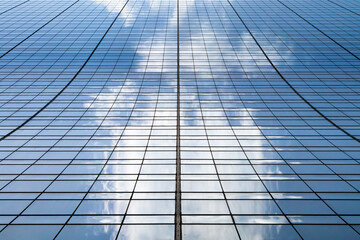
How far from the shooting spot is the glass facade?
41.0 feet

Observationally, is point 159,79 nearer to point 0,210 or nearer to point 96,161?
point 96,161

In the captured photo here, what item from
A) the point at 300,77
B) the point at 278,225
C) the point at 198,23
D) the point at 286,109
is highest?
the point at 198,23

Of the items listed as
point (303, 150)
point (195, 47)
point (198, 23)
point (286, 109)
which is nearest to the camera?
point (303, 150)

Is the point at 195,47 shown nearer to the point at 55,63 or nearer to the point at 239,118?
the point at 239,118

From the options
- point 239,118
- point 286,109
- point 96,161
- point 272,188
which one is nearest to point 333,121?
point 286,109

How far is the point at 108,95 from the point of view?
24.3 metres

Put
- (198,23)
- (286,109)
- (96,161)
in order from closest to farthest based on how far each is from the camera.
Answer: (96,161), (286,109), (198,23)

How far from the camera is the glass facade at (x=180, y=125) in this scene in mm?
12492

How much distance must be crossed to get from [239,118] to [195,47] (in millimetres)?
14610

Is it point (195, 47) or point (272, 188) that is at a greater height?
point (195, 47)

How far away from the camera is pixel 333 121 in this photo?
21.1 metres

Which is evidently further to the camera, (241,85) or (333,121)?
(241,85)

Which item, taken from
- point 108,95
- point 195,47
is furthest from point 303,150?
point 195,47

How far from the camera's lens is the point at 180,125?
809 inches
